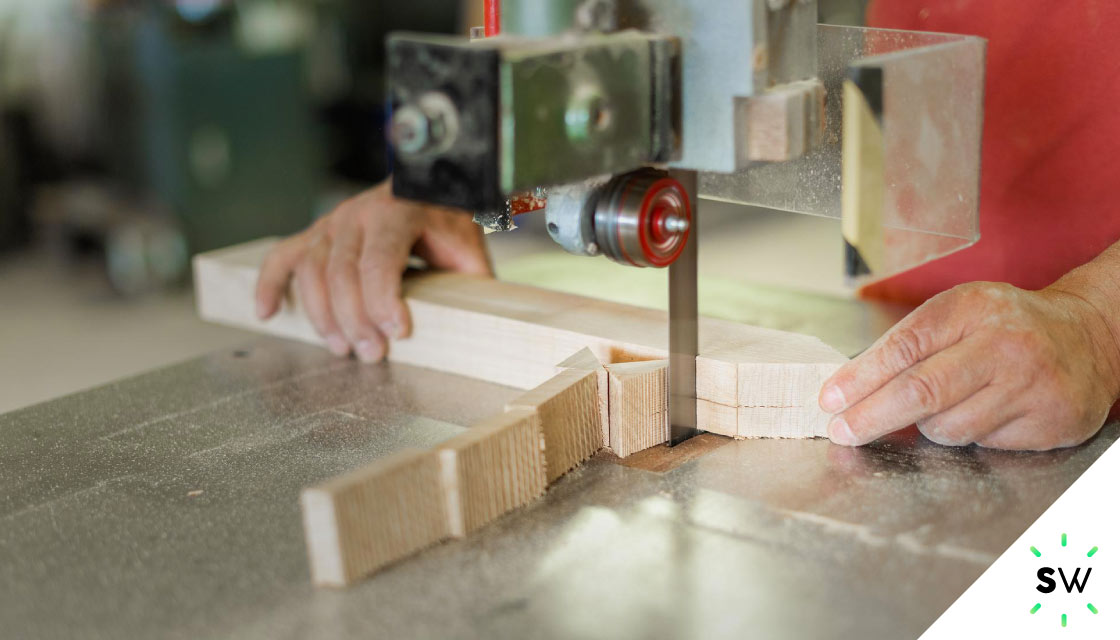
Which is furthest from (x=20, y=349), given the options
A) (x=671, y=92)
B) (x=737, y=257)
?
(x=671, y=92)

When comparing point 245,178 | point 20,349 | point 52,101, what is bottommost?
point 20,349

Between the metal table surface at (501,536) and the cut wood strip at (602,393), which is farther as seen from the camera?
the cut wood strip at (602,393)

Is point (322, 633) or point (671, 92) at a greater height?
point (671, 92)

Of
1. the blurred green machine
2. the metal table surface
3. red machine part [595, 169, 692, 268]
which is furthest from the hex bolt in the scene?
the blurred green machine

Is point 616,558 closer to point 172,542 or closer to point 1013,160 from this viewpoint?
point 172,542

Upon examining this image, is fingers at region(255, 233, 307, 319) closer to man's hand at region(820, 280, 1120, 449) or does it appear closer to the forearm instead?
man's hand at region(820, 280, 1120, 449)

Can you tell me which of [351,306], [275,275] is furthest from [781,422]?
[275,275]

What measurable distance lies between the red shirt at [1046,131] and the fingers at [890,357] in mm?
528

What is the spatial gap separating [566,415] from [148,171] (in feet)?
11.9

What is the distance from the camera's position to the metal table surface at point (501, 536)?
775 millimetres

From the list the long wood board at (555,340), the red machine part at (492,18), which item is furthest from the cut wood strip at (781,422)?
the red machine part at (492,18)

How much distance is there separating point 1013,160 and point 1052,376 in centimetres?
60

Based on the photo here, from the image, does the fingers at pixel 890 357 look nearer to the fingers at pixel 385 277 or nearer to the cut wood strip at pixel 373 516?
the cut wood strip at pixel 373 516

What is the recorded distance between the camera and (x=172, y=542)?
91cm
